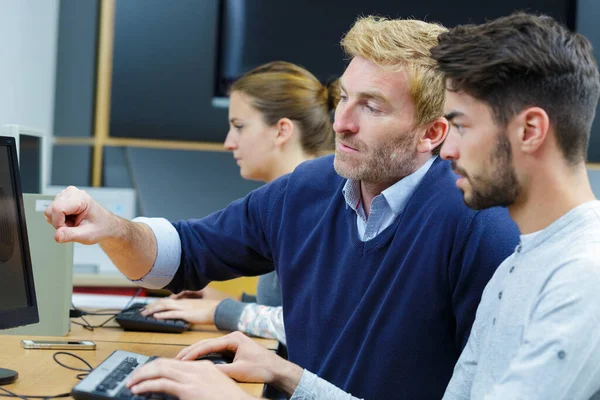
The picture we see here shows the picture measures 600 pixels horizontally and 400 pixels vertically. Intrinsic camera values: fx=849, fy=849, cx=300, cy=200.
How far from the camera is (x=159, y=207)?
155 inches

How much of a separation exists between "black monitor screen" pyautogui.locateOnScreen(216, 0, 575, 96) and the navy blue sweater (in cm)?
242

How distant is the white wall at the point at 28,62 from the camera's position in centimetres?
333

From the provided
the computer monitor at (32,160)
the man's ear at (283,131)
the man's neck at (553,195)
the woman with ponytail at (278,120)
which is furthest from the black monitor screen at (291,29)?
the man's neck at (553,195)

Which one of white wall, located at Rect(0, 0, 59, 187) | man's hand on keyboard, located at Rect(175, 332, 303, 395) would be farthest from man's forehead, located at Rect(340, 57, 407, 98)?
white wall, located at Rect(0, 0, 59, 187)

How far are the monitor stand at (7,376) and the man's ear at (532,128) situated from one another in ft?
2.74

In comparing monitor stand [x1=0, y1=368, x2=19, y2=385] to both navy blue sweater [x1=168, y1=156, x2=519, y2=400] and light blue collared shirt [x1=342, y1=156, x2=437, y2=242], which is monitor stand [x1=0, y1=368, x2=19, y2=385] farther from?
light blue collared shirt [x1=342, y1=156, x2=437, y2=242]

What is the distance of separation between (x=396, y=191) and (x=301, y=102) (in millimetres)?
1096

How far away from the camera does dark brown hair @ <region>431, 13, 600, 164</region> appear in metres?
1.17

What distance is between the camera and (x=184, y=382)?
1.14 meters

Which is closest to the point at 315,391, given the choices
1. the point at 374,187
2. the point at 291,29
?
the point at 374,187

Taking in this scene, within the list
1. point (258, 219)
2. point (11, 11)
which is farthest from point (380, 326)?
point (11, 11)

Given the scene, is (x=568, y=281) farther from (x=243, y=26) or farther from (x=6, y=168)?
(x=243, y=26)

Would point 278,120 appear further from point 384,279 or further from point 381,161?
point 384,279

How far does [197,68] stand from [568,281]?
3.24 meters
